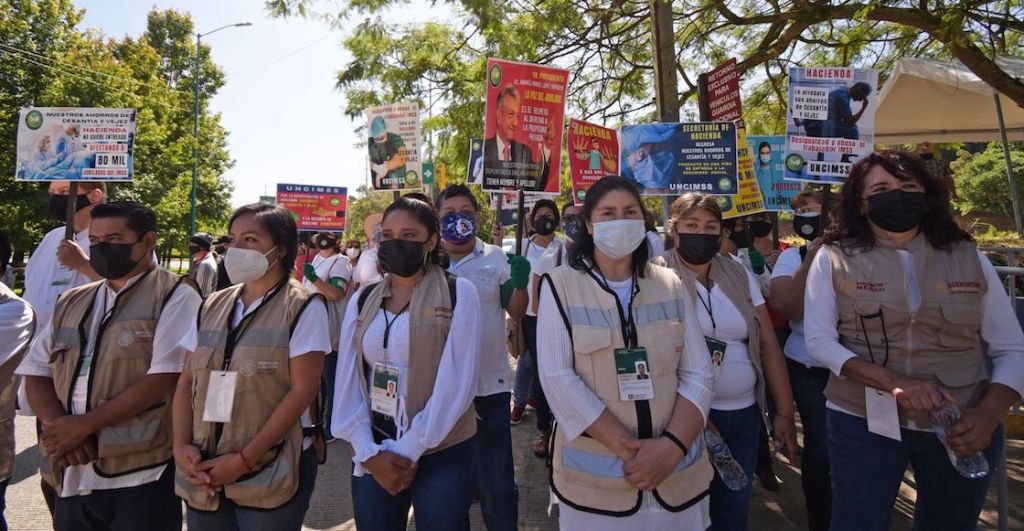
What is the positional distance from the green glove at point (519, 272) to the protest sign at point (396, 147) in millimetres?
2993

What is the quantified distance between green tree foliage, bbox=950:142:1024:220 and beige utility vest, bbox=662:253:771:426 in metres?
30.8

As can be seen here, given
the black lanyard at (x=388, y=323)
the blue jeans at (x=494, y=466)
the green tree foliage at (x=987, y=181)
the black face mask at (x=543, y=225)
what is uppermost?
the green tree foliage at (x=987, y=181)

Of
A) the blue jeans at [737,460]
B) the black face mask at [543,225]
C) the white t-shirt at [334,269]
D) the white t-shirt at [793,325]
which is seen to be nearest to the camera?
the blue jeans at [737,460]

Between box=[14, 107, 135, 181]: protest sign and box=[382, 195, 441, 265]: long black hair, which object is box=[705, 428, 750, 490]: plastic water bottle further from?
box=[14, 107, 135, 181]: protest sign

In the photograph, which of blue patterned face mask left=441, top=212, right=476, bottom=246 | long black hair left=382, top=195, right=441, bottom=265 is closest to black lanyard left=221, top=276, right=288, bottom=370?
long black hair left=382, top=195, right=441, bottom=265

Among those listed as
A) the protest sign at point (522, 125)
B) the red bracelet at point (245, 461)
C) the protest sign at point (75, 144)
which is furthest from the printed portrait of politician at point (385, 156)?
the red bracelet at point (245, 461)

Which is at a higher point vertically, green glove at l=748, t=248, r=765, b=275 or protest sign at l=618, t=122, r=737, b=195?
protest sign at l=618, t=122, r=737, b=195

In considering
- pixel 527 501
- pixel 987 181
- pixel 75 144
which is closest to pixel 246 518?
pixel 527 501

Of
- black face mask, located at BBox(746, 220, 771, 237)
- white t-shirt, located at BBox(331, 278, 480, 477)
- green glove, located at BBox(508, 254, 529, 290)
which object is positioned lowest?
white t-shirt, located at BBox(331, 278, 480, 477)

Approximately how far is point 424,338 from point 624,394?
2.54 feet

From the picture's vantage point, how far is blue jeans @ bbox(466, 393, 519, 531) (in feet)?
9.22

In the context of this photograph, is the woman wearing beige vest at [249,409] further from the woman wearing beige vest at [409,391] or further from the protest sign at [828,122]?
the protest sign at [828,122]

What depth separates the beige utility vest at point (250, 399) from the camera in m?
2.10

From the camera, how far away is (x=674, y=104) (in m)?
6.18
